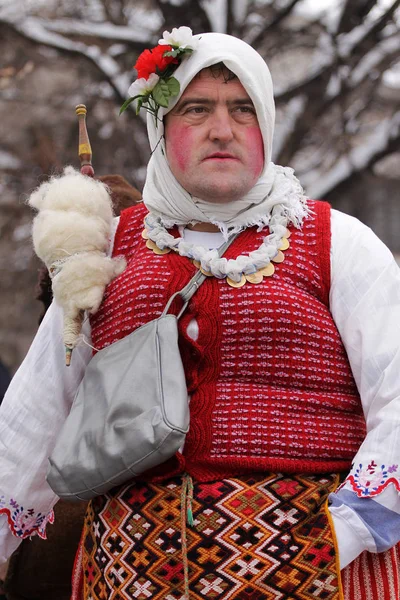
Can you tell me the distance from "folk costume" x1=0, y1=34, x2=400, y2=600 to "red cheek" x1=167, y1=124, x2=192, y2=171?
0.06m

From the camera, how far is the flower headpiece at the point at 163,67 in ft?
7.63

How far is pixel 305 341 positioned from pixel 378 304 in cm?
21

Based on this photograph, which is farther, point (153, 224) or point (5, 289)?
point (5, 289)

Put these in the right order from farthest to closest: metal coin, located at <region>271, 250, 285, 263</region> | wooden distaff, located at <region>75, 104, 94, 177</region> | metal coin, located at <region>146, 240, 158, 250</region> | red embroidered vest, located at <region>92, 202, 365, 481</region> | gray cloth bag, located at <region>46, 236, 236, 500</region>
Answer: wooden distaff, located at <region>75, 104, 94, 177</region>
metal coin, located at <region>146, 240, 158, 250</region>
metal coin, located at <region>271, 250, 285, 263</region>
red embroidered vest, located at <region>92, 202, 365, 481</region>
gray cloth bag, located at <region>46, 236, 236, 500</region>

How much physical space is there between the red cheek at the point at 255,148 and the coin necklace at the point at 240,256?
0.13 metres

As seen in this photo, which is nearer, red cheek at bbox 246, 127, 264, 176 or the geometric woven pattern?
the geometric woven pattern

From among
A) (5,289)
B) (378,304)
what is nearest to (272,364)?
(378,304)

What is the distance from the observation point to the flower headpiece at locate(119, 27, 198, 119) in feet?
7.63

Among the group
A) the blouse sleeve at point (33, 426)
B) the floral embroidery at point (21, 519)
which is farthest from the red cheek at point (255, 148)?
the floral embroidery at point (21, 519)

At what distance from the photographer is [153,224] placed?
8.08 feet

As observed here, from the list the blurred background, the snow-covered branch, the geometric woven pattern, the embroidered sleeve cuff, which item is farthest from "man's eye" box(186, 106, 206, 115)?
the snow-covered branch

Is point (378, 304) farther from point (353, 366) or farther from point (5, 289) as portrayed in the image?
point (5, 289)

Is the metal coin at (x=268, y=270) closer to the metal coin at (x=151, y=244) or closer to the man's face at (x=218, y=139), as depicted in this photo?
the man's face at (x=218, y=139)

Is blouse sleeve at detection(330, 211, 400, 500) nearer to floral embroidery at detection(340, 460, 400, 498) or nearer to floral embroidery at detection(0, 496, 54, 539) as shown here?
floral embroidery at detection(340, 460, 400, 498)
